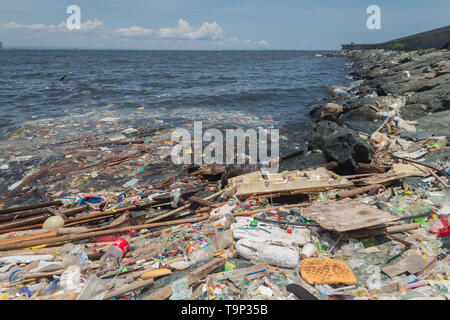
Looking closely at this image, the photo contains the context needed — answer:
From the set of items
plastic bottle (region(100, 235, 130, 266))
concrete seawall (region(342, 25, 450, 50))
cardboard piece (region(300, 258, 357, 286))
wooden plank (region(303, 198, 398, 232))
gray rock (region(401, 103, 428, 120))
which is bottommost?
plastic bottle (region(100, 235, 130, 266))

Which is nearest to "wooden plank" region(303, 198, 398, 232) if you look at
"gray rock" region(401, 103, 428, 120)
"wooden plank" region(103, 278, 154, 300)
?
"wooden plank" region(103, 278, 154, 300)

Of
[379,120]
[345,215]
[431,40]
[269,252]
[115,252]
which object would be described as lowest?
[115,252]

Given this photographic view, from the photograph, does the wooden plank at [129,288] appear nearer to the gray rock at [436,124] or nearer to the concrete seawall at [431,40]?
the gray rock at [436,124]

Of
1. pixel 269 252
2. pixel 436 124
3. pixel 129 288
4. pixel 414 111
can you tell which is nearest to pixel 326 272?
pixel 269 252

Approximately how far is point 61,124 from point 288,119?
461 inches

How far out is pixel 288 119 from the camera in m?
14.1

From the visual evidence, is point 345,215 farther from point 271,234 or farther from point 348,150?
point 348,150

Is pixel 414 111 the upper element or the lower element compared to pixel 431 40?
lower

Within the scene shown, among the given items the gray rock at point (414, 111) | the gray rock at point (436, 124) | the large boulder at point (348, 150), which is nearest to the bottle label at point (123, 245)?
the large boulder at point (348, 150)

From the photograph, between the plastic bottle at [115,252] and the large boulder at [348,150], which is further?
the large boulder at [348,150]

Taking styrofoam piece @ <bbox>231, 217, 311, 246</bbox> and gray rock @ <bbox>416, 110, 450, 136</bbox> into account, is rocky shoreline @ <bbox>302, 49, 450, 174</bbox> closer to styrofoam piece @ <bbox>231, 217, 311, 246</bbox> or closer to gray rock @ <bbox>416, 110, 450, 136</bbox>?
gray rock @ <bbox>416, 110, 450, 136</bbox>

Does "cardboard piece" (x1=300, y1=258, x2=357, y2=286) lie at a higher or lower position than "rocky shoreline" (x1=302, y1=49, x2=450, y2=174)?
lower

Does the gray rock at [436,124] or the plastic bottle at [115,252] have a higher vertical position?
the gray rock at [436,124]
